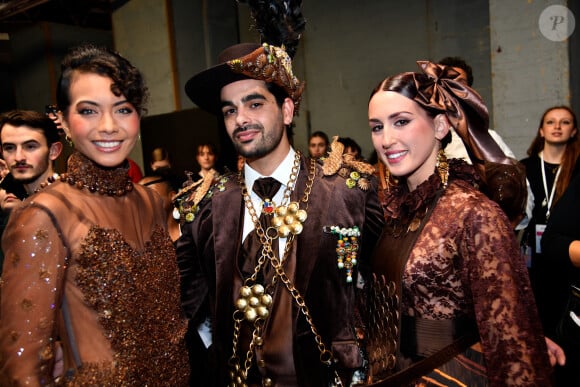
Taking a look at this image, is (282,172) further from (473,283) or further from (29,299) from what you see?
(29,299)

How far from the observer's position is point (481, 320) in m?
1.50

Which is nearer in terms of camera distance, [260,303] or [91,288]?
[91,288]

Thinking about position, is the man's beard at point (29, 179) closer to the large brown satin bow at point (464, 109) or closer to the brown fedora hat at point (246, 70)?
the brown fedora hat at point (246, 70)

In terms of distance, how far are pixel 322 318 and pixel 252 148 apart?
0.83 m

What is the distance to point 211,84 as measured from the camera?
7.25 ft

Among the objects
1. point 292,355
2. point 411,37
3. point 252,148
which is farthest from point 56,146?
point 411,37

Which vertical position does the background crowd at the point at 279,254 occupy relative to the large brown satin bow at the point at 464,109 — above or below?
below

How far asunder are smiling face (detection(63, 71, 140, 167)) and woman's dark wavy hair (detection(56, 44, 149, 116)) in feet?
0.06

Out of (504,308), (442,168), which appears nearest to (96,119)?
(442,168)

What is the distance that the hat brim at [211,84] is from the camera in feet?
6.91

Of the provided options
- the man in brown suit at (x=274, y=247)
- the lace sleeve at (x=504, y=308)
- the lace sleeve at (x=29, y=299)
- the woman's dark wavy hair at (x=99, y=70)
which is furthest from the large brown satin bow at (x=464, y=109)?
the lace sleeve at (x=29, y=299)

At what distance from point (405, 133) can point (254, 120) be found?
0.72 metres

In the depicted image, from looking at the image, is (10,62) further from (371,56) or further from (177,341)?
(177,341)

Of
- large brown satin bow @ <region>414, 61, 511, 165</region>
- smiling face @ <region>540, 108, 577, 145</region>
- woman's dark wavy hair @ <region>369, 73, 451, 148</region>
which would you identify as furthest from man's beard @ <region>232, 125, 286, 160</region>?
smiling face @ <region>540, 108, 577, 145</region>
